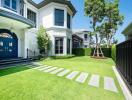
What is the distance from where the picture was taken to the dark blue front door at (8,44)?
11.8 meters

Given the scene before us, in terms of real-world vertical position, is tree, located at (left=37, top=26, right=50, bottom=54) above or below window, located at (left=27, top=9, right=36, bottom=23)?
below

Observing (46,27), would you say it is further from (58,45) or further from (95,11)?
(95,11)

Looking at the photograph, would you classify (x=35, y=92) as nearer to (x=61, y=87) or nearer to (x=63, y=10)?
(x=61, y=87)

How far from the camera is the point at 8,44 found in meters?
12.5

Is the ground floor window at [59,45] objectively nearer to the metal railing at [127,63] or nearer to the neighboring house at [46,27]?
the neighboring house at [46,27]

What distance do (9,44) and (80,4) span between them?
16211 mm

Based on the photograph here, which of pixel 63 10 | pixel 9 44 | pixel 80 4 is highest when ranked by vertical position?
pixel 80 4

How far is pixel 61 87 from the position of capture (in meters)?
5.21

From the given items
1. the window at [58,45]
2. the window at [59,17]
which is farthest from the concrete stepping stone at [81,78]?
the window at [59,17]

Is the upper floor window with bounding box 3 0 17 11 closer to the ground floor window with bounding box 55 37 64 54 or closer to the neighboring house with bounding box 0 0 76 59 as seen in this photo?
the neighboring house with bounding box 0 0 76 59

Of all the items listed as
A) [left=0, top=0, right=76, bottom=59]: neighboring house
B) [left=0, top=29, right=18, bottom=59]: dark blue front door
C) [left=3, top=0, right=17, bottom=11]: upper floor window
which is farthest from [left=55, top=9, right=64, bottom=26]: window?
[left=0, top=29, right=18, bottom=59]: dark blue front door

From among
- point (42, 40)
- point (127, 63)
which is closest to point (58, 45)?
point (42, 40)

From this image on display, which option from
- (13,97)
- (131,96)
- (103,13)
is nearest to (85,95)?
(131,96)

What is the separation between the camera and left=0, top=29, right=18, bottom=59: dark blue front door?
1180cm
